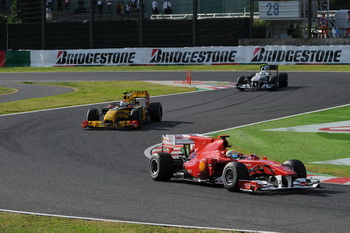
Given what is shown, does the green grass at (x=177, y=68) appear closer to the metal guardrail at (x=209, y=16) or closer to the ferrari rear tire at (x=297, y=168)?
the metal guardrail at (x=209, y=16)

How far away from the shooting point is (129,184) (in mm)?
12500

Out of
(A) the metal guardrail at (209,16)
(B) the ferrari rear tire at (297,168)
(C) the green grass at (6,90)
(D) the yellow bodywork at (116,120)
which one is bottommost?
(C) the green grass at (6,90)

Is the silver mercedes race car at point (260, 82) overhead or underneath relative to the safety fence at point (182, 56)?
underneath

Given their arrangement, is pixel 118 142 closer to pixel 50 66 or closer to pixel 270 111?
pixel 270 111

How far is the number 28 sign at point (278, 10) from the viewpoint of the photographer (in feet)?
174

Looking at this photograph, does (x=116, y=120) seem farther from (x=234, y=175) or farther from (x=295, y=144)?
(x=234, y=175)

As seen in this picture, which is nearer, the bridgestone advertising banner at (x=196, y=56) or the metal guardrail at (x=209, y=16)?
the bridgestone advertising banner at (x=196, y=56)

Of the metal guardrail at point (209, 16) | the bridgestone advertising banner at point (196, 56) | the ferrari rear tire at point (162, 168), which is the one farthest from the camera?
the metal guardrail at point (209, 16)

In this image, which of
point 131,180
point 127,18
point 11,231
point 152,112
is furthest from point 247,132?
point 127,18

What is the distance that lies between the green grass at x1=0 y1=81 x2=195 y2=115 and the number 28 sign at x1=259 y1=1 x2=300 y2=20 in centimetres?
1690

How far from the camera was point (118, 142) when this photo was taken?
61.1 feet

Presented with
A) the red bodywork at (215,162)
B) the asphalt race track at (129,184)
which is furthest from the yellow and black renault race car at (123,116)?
the red bodywork at (215,162)

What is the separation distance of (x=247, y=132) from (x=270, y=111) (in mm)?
5779

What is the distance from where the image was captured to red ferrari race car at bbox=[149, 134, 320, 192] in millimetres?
11492
